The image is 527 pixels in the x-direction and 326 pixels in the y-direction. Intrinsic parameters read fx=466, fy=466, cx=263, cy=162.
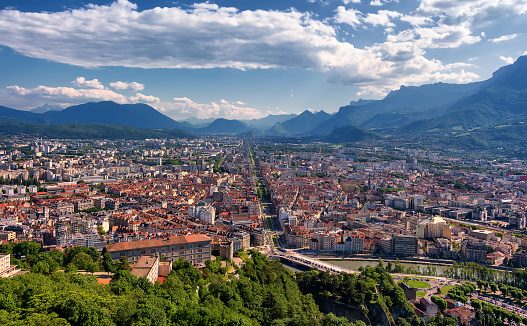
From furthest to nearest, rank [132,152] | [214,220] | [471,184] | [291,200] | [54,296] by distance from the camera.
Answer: [132,152] → [471,184] → [291,200] → [214,220] → [54,296]

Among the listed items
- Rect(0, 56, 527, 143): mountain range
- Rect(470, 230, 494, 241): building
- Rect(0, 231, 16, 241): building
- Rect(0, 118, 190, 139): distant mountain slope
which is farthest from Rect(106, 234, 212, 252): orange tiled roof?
Rect(0, 118, 190, 139): distant mountain slope

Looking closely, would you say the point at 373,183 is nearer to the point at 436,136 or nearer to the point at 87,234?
the point at 87,234

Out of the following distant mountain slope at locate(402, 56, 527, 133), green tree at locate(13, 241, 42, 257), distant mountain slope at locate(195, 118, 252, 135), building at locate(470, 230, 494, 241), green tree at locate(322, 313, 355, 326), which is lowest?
building at locate(470, 230, 494, 241)

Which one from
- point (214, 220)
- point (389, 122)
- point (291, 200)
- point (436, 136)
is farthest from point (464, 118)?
point (214, 220)

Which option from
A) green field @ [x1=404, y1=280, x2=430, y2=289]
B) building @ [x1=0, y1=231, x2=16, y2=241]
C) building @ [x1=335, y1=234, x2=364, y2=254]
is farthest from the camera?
building @ [x1=335, y1=234, x2=364, y2=254]

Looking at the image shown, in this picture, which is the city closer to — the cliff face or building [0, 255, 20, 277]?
building [0, 255, 20, 277]

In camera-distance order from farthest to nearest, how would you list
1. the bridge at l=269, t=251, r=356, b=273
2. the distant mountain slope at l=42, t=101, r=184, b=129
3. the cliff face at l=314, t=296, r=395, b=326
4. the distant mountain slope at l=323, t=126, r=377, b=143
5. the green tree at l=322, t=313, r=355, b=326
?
the distant mountain slope at l=42, t=101, r=184, b=129 < the distant mountain slope at l=323, t=126, r=377, b=143 < the bridge at l=269, t=251, r=356, b=273 < the cliff face at l=314, t=296, r=395, b=326 < the green tree at l=322, t=313, r=355, b=326

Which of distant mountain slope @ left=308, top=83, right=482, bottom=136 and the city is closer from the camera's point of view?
the city

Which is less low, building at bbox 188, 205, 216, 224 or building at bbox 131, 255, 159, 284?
building at bbox 131, 255, 159, 284
